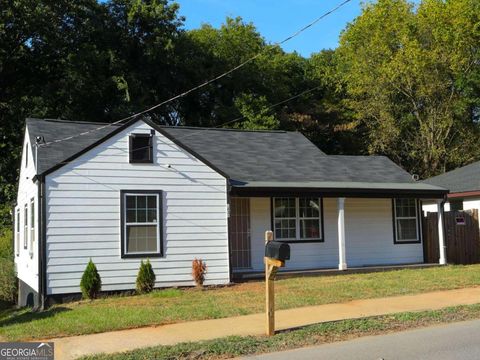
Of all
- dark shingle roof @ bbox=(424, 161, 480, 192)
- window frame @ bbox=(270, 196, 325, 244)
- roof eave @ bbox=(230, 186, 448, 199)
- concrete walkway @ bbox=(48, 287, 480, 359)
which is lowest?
concrete walkway @ bbox=(48, 287, 480, 359)

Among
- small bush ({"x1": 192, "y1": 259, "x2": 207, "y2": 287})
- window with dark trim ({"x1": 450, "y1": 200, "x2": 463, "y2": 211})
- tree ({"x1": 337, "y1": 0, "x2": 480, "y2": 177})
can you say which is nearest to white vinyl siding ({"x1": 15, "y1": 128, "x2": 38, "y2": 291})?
small bush ({"x1": 192, "y1": 259, "x2": 207, "y2": 287})

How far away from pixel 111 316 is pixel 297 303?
12.0ft

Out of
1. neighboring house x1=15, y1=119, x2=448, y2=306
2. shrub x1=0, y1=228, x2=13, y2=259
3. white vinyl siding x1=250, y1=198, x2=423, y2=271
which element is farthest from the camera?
shrub x1=0, y1=228, x2=13, y2=259

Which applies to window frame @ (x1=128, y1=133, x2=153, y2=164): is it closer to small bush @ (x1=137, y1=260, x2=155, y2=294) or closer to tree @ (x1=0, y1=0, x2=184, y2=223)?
small bush @ (x1=137, y1=260, x2=155, y2=294)

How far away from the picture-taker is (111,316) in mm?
10773

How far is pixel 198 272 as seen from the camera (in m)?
14.6

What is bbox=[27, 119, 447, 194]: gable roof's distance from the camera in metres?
15.3

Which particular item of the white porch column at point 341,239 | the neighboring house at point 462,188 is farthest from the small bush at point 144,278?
the neighboring house at point 462,188

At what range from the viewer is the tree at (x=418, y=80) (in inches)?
1287

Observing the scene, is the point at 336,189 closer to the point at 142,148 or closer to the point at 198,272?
the point at 198,272

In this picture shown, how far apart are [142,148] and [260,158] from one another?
5.05m

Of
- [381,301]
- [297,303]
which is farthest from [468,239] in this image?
[297,303]

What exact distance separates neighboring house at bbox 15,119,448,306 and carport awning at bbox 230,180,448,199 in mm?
38

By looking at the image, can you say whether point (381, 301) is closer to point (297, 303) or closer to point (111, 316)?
point (297, 303)
